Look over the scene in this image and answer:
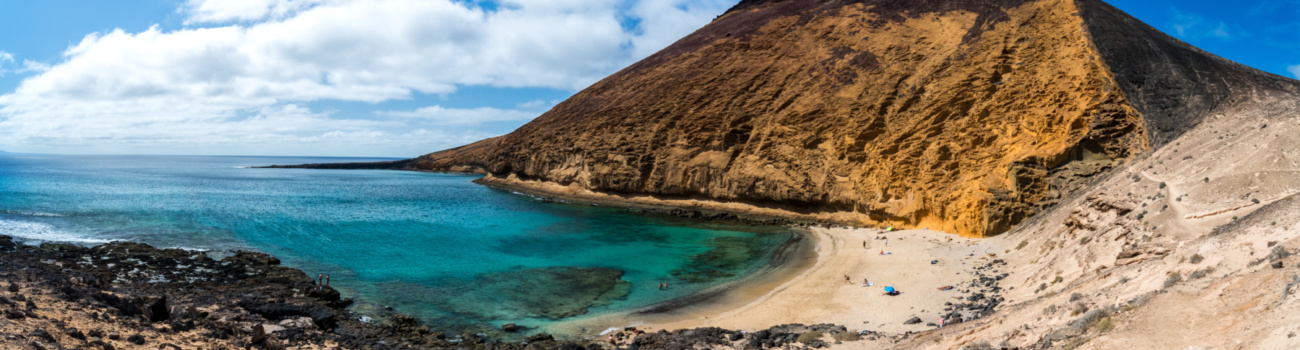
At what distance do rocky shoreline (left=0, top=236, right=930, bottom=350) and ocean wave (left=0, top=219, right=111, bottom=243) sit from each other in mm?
6798

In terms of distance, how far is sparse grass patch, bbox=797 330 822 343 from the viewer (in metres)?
12.9

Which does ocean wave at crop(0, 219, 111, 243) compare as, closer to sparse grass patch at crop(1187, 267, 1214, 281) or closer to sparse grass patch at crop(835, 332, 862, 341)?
sparse grass patch at crop(835, 332, 862, 341)

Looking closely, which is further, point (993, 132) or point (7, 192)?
point (7, 192)

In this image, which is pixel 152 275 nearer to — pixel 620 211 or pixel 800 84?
pixel 620 211

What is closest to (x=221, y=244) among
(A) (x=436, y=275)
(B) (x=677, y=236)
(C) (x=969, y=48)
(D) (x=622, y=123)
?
→ (A) (x=436, y=275)

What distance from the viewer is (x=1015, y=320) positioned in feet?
33.8

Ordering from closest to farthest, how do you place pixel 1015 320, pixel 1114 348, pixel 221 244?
pixel 1114 348 → pixel 1015 320 → pixel 221 244

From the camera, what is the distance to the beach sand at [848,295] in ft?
50.5

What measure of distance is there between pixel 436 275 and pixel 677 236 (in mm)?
14147

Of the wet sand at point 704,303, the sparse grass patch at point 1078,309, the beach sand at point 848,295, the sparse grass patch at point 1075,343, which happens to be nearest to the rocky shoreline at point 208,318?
the wet sand at point 704,303

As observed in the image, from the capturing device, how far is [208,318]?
1395 centimetres

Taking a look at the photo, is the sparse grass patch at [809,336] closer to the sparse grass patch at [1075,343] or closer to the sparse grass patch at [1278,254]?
the sparse grass patch at [1075,343]

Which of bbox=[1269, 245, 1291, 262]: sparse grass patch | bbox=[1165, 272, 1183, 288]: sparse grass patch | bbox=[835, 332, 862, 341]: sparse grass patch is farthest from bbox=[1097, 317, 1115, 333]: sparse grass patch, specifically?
bbox=[835, 332, 862, 341]: sparse grass patch

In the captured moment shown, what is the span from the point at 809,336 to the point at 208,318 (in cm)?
1463
